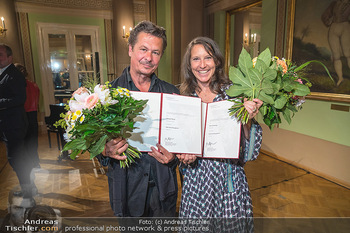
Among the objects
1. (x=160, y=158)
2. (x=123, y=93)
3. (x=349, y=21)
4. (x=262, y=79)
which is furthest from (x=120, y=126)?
(x=349, y=21)

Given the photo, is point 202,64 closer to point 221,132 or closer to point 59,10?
point 221,132

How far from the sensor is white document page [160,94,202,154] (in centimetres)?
130

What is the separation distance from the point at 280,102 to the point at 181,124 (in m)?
0.57

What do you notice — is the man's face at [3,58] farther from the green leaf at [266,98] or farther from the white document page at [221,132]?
the green leaf at [266,98]

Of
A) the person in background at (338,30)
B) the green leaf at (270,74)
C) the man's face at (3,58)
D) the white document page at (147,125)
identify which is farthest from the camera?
the person in background at (338,30)

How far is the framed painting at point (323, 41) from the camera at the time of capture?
343 cm

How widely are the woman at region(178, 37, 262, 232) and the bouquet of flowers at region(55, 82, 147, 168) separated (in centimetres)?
46

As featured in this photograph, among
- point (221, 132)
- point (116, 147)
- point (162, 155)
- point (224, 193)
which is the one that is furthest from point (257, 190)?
point (116, 147)

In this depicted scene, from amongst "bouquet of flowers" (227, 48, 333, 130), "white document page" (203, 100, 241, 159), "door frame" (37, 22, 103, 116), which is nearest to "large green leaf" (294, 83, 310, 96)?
"bouquet of flowers" (227, 48, 333, 130)

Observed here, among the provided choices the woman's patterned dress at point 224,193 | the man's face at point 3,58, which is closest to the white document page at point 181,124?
the woman's patterned dress at point 224,193

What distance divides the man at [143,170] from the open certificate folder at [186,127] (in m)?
0.10

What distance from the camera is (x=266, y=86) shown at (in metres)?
1.18

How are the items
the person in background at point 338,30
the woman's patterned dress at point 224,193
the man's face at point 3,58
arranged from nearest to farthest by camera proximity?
the woman's patterned dress at point 224,193, the man's face at point 3,58, the person in background at point 338,30

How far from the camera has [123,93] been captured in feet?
3.88
